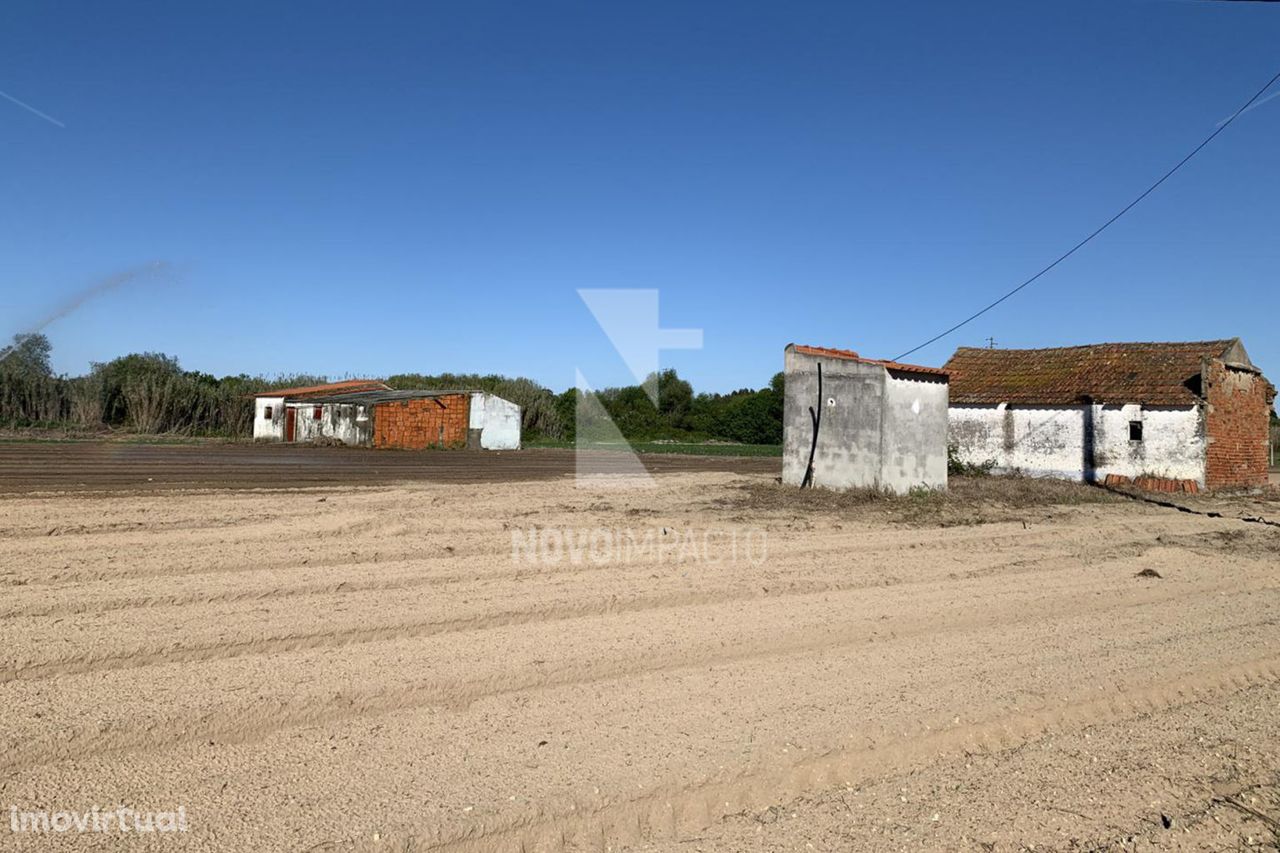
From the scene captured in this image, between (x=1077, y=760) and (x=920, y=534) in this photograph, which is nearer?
(x=1077, y=760)

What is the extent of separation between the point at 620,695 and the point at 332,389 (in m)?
48.4

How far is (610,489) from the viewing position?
1802cm

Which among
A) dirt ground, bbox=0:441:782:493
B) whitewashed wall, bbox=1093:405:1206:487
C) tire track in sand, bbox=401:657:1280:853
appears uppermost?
whitewashed wall, bbox=1093:405:1206:487

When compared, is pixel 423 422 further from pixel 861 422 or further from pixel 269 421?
pixel 861 422

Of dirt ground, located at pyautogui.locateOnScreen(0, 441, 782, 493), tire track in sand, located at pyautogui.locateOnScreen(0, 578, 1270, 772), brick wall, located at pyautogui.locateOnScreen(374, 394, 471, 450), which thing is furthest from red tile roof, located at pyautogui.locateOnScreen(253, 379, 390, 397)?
tire track in sand, located at pyautogui.locateOnScreen(0, 578, 1270, 772)

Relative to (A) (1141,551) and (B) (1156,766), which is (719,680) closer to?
(B) (1156,766)

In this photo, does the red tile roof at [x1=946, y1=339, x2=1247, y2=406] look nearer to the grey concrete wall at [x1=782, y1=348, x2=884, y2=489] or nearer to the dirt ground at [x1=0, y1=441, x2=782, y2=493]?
the grey concrete wall at [x1=782, y1=348, x2=884, y2=489]

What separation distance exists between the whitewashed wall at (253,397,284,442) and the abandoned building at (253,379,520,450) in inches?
14.5

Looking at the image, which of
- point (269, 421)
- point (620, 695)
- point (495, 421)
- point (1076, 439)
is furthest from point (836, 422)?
point (269, 421)

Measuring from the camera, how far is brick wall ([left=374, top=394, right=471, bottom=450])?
1582 inches

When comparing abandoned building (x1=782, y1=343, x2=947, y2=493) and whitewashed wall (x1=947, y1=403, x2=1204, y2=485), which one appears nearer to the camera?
abandoned building (x1=782, y1=343, x2=947, y2=493)

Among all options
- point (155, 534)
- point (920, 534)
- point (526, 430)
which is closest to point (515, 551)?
point (155, 534)

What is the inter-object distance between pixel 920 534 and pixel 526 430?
148 feet

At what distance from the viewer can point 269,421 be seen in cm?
4488
